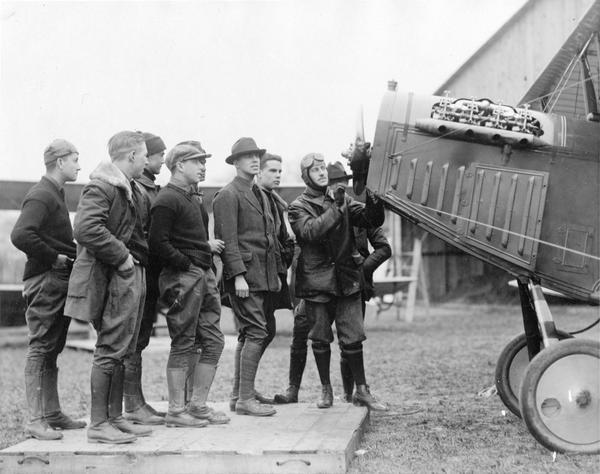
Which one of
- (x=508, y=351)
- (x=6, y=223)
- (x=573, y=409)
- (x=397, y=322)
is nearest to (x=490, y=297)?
(x=397, y=322)

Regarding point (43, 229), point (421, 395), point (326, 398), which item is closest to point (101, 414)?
point (43, 229)

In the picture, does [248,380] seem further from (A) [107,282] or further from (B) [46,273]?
(B) [46,273]

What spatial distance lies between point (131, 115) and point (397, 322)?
1135 cm

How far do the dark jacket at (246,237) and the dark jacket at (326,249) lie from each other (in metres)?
0.24

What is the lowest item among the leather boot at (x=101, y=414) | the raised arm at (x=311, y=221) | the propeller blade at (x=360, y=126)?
the leather boot at (x=101, y=414)

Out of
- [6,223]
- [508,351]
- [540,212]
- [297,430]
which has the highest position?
[540,212]

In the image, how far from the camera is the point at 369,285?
555cm

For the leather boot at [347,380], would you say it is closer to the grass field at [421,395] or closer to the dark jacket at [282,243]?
the grass field at [421,395]

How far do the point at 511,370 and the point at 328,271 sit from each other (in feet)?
5.56

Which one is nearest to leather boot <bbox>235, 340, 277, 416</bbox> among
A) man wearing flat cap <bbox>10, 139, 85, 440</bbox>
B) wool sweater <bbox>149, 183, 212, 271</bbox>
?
wool sweater <bbox>149, 183, 212, 271</bbox>

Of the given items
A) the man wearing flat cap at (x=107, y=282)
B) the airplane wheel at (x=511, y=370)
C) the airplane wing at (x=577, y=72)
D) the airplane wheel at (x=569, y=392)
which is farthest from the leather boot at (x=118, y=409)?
the airplane wing at (x=577, y=72)

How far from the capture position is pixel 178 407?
4.63m

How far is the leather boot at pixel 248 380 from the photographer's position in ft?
16.4

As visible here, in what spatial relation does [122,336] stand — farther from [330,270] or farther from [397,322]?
[397,322]
